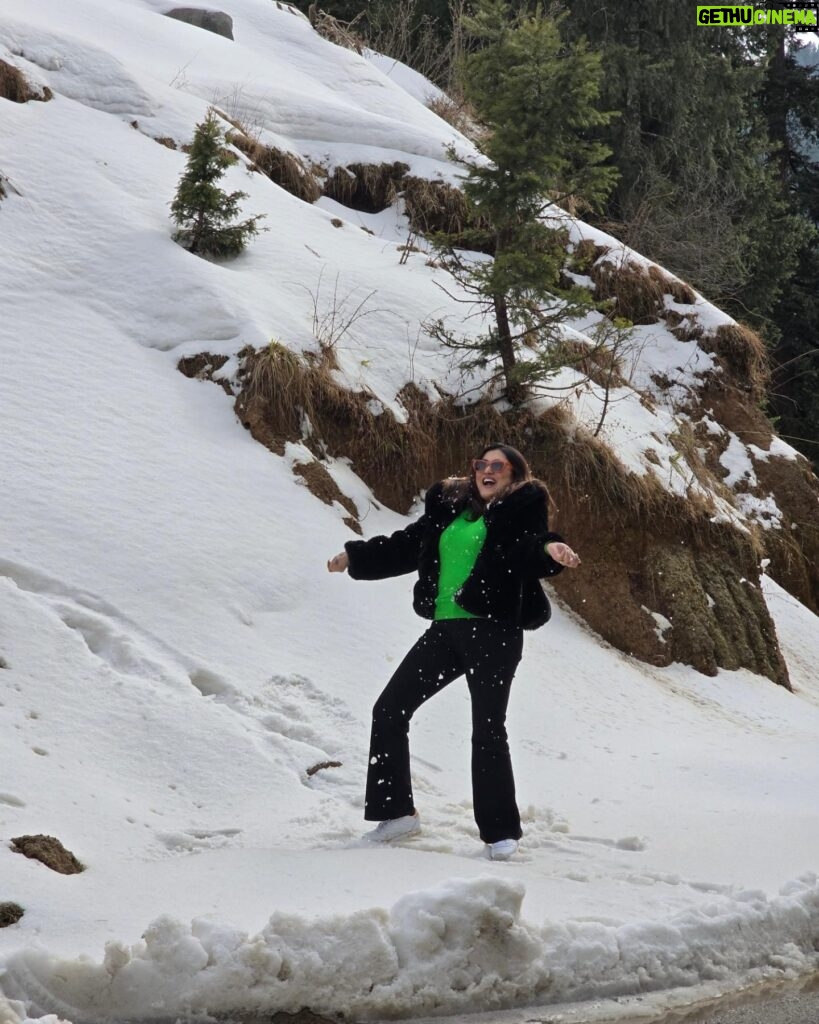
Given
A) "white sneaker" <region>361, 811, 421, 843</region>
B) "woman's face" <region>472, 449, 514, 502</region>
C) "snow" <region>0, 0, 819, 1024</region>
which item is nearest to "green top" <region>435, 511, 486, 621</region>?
"woman's face" <region>472, 449, 514, 502</region>

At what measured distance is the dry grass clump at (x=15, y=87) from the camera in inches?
435

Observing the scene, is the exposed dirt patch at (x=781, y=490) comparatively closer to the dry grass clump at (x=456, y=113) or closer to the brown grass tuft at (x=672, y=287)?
the brown grass tuft at (x=672, y=287)

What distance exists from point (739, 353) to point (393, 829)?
10.2m

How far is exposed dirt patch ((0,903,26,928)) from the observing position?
3441 millimetres

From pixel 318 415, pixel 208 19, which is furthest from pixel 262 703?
pixel 208 19

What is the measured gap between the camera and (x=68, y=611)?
19.7ft

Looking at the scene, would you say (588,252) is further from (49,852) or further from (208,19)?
(49,852)

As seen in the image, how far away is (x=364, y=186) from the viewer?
12961mm

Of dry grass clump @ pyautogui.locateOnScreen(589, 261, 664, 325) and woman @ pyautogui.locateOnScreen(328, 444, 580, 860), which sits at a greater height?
dry grass clump @ pyautogui.locateOnScreen(589, 261, 664, 325)

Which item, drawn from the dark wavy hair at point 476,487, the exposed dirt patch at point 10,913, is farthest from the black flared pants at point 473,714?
the exposed dirt patch at point 10,913

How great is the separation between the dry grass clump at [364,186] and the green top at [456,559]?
871 cm

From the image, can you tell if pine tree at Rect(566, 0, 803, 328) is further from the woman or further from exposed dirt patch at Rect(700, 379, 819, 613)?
the woman

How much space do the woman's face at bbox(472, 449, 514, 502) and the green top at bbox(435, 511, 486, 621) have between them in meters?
0.12

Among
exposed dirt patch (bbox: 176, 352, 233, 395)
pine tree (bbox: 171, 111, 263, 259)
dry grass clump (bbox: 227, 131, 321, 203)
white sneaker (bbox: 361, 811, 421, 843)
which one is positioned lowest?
white sneaker (bbox: 361, 811, 421, 843)
